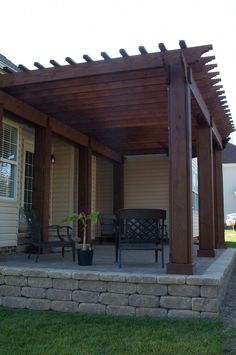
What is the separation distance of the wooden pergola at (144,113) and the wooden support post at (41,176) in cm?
2

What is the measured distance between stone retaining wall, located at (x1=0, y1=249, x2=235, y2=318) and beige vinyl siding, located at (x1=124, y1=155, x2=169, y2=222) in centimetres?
697

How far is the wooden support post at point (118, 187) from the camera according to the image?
11805 mm

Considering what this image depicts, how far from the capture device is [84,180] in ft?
30.7

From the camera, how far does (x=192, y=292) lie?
4312 millimetres

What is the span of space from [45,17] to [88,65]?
393 cm

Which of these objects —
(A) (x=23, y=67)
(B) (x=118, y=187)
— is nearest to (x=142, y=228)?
(A) (x=23, y=67)

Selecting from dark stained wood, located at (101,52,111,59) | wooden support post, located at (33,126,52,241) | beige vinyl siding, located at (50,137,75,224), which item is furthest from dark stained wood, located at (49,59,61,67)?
beige vinyl siding, located at (50,137,75,224)

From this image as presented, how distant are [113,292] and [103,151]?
6.22 metres

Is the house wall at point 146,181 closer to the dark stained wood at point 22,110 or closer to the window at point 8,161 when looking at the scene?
the window at point 8,161

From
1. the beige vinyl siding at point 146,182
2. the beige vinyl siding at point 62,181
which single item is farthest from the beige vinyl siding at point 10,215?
the beige vinyl siding at point 146,182

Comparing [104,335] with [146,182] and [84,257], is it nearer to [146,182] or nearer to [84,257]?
[84,257]

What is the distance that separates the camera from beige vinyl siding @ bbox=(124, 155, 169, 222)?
39.4 feet

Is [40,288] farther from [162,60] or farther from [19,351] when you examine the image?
[162,60]

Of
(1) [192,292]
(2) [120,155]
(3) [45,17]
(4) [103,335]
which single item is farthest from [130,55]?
(2) [120,155]
